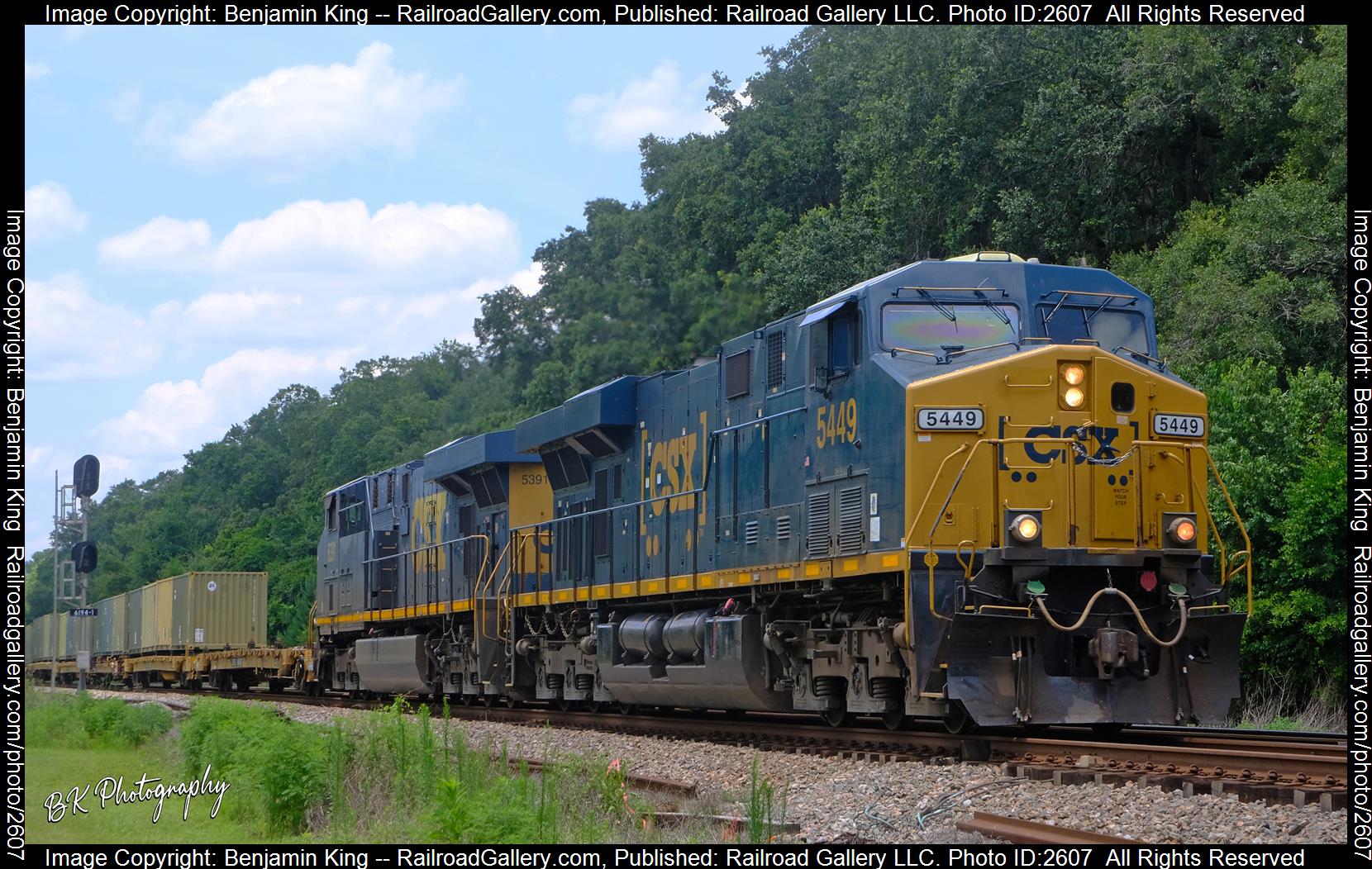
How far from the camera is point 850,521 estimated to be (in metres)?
12.2

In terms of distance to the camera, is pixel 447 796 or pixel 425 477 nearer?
pixel 447 796

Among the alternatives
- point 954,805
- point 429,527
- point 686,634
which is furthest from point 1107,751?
point 429,527

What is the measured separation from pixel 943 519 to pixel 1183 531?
1.88 meters

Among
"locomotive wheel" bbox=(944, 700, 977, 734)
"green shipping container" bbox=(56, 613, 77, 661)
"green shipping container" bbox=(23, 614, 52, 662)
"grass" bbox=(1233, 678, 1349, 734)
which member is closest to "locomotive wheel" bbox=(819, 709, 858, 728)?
"locomotive wheel" bbox=(944, 700, 977, 734)

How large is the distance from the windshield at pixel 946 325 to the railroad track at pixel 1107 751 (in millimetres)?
3143

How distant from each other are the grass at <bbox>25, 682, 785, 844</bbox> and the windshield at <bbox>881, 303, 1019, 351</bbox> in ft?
12.2

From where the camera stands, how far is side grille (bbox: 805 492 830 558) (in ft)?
41.0

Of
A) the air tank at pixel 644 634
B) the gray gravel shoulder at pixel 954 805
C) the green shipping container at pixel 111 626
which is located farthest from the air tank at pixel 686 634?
the green shipping container at pixel 111 626

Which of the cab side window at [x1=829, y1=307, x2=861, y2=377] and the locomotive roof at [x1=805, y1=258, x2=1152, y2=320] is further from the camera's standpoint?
the cab side window at [x1=829, y1=307, x2=861, y2=377]
